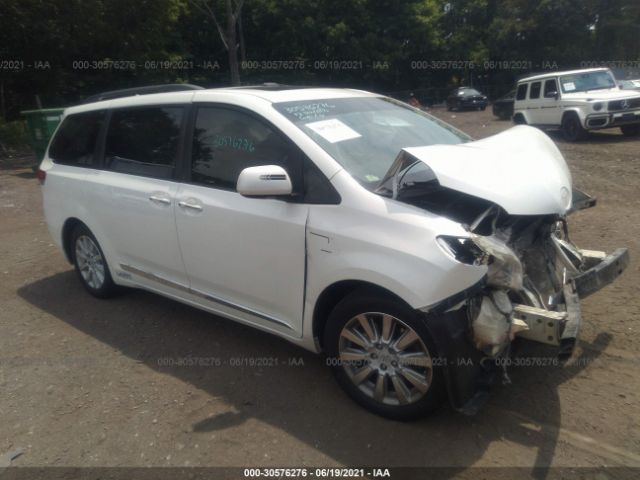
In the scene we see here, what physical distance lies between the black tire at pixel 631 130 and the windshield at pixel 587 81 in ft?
3.49

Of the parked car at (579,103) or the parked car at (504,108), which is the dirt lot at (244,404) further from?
the parked car at (504,108)

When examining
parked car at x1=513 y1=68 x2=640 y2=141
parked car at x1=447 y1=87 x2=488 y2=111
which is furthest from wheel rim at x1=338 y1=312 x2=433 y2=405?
parked car at x1=447 y1=87 x2=488 y2=111

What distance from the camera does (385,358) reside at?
117 inches

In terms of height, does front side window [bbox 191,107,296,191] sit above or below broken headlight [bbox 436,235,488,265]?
above

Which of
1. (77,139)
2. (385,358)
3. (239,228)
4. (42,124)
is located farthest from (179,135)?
(42,124)

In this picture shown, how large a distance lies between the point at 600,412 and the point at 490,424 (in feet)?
2.06

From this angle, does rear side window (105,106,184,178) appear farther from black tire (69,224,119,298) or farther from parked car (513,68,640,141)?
parked car (513,68,640,141)

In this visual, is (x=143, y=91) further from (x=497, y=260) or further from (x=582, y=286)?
(x=582, y=286)

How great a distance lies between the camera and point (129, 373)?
3764 mm

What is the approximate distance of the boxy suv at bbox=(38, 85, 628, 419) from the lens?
2.73 m

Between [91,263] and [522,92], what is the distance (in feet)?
45.3

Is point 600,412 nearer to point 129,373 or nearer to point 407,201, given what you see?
point 407,201

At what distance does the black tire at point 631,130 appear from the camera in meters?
13.1

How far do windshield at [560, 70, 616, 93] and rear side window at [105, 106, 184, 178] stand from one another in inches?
484
